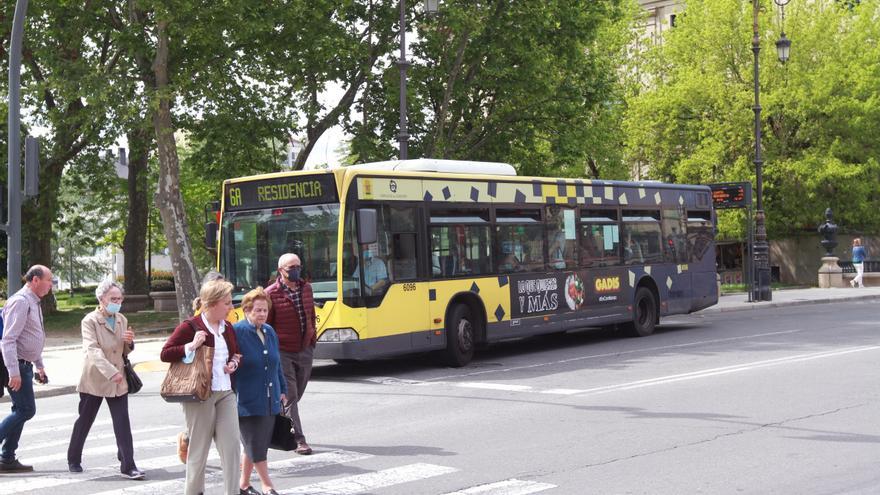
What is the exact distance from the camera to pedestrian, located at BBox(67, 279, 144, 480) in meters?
8.80

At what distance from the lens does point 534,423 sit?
10938mm

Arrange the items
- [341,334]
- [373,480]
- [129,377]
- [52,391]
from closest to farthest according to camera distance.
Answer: [373,480] < [129,377] < [341,334] < [52,391]

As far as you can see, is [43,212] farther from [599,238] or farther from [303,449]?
[303,449]

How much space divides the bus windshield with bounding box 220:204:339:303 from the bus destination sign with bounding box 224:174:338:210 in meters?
0.10

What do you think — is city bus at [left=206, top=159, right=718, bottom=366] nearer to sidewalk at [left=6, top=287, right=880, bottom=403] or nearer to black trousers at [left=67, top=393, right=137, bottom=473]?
sidewalk at [left=6, top=287, right=880, bottom=403]

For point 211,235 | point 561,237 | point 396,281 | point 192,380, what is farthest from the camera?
point 561,237

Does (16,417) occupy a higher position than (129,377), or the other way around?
(129,377)

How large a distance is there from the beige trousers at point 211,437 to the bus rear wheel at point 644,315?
594 inches

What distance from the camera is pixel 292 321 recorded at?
32.3 feet

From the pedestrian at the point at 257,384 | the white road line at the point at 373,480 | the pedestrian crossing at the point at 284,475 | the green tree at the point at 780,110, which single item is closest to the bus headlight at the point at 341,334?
the pedestrian crossing at the point at 284,475

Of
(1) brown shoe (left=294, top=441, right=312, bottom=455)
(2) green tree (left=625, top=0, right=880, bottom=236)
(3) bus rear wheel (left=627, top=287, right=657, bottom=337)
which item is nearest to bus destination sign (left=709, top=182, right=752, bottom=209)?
(3) bus rear wheel (left=627, top=287, right=657, bottom=337)

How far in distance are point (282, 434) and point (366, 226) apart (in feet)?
21.9

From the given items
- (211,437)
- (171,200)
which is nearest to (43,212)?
(171,200)

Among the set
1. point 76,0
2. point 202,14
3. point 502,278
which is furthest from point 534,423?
point 76,0
